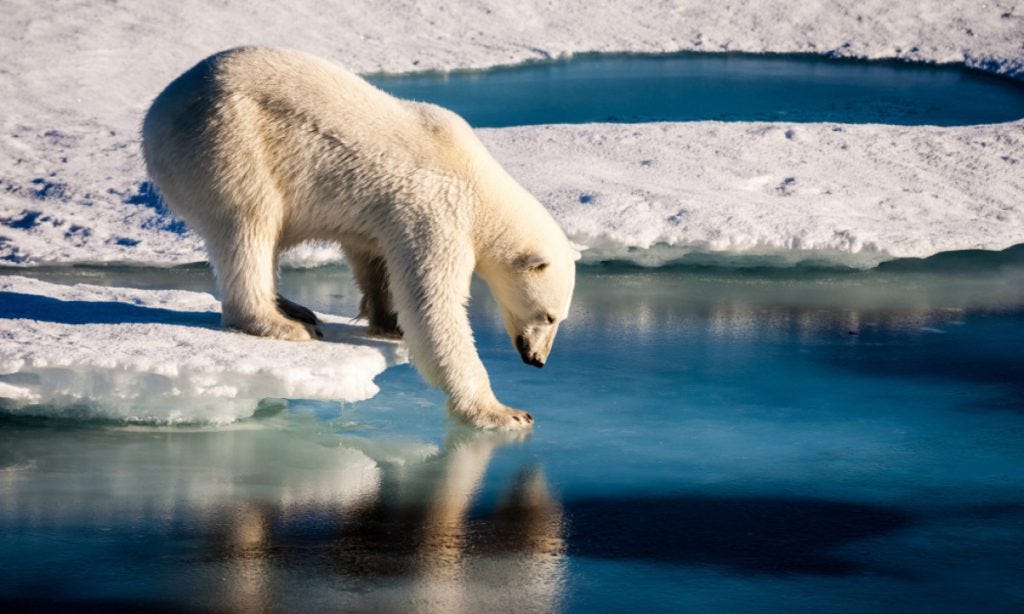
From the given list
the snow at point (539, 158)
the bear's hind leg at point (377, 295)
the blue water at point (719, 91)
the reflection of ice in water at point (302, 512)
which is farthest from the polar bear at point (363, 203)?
the blue water at point (719, 91)

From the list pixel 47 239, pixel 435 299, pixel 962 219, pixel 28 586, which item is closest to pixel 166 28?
pixel 47 239

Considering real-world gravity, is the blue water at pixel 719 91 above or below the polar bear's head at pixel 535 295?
above

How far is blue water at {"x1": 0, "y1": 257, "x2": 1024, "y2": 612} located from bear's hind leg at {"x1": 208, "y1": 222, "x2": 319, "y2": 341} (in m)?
0.35

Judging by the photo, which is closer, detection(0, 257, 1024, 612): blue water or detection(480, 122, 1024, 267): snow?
detection(0, 257, 1024, 612): blue water

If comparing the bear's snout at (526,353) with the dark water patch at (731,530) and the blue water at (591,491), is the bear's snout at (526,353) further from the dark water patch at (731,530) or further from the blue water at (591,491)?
the dark water patch at (731,530)

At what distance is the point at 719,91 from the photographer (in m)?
12.7

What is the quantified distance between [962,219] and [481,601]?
5.59 metres

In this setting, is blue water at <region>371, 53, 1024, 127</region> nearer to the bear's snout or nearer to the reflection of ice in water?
the bear's snout

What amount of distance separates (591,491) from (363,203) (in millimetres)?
1423

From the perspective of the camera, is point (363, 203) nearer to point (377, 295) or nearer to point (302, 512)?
point (377, 295)

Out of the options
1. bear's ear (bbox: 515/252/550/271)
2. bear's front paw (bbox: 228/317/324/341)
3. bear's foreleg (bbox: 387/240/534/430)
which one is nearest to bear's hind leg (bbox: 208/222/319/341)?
bear's front paw (bbox: 228/317/324/341)

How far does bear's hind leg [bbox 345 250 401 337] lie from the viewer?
18.3 feet

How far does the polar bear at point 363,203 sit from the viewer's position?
16.4 feet

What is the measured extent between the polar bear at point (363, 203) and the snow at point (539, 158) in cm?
247
